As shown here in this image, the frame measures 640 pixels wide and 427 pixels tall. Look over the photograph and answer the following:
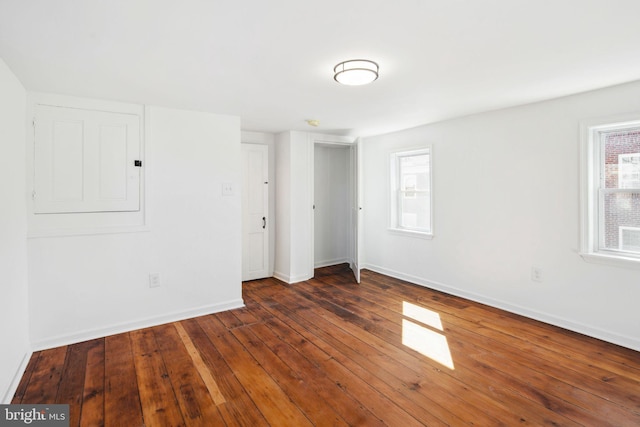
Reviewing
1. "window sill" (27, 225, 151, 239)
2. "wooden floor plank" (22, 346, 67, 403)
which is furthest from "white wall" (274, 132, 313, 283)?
"wooden floor plank" (22, 346, 67, 403)

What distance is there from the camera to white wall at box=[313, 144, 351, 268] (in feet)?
18.8

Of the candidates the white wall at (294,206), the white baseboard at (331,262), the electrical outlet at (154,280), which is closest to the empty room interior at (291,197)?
the electrical outlet at (154,280)

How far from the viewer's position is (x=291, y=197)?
4766 mm

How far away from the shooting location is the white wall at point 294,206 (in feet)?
15.6

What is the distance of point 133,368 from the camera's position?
2508mm

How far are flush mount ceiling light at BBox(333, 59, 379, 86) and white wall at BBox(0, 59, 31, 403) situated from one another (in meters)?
2.18

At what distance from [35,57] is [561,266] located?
14.8 ft

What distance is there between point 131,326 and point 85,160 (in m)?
1.61

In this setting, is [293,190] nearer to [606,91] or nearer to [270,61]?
[270,61]

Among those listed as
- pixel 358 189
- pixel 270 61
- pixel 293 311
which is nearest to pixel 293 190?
pixel 358 189

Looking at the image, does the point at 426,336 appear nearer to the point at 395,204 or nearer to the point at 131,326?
the point at 395,204

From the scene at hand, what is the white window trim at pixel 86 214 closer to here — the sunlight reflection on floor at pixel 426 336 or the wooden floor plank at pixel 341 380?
the wooden floor plank at pixel 341 380

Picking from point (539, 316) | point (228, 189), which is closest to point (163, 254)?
point (228, 189)

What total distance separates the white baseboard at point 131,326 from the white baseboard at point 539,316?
8.12ft
